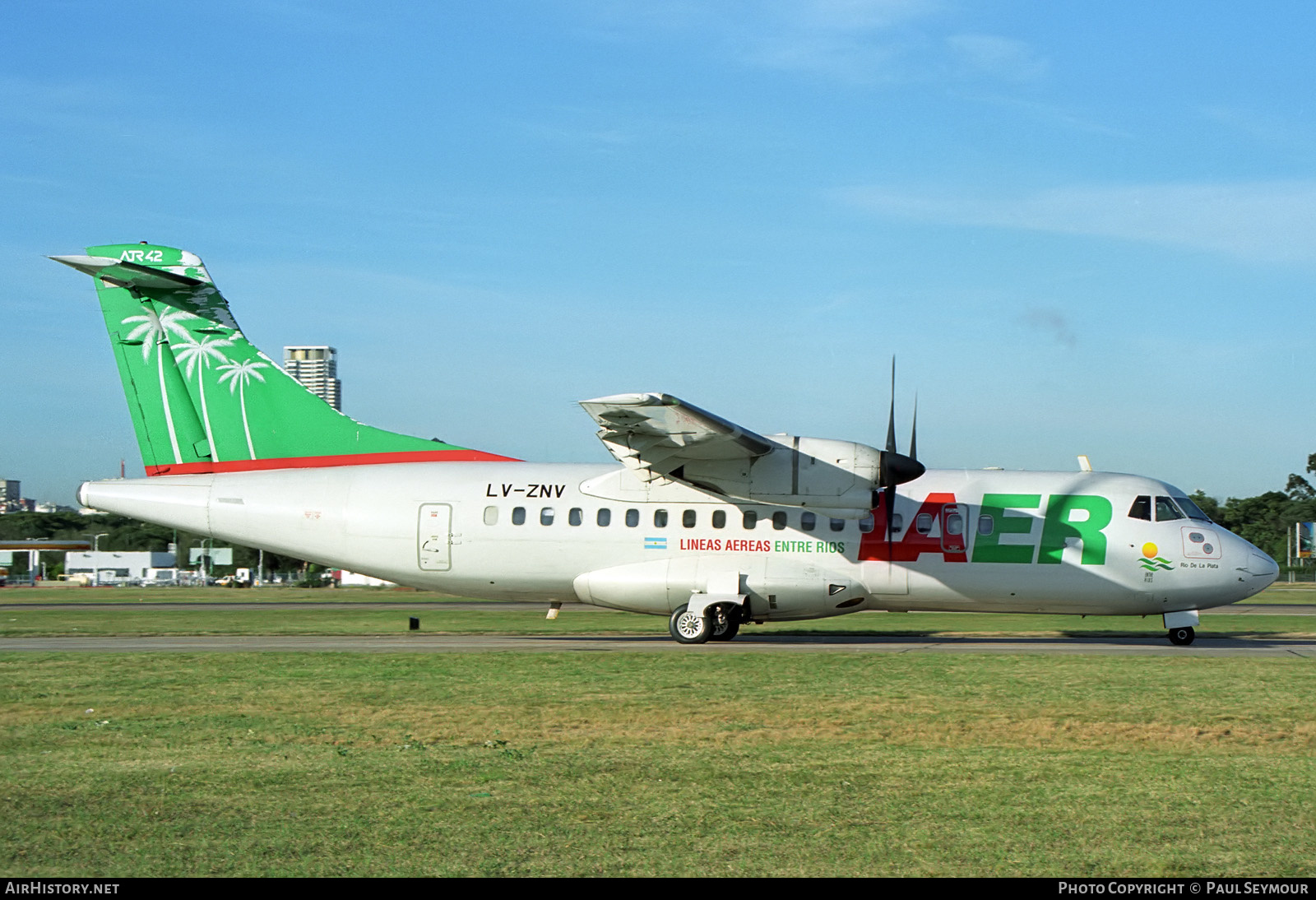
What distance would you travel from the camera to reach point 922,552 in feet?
71.3

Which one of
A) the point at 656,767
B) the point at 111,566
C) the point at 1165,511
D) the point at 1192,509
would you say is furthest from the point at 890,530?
the point at 111,566

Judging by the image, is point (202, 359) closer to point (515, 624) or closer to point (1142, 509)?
point (515, 624)

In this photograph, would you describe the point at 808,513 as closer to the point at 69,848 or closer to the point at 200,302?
the point at 200,302

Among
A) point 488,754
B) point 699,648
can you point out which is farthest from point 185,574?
point 488,754

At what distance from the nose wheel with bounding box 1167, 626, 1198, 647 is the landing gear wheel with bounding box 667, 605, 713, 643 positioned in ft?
29.3

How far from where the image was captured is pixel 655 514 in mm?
22266

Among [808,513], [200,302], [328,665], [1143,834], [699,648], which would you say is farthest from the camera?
[200,302]

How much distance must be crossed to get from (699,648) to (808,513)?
345 centimetres

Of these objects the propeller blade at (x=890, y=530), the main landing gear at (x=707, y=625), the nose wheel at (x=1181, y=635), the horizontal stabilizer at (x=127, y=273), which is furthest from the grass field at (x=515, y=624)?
the horizontal stabilizer at (x=127, y=273)

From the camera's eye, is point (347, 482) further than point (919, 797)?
Yes

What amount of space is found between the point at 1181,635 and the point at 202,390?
65.9ft

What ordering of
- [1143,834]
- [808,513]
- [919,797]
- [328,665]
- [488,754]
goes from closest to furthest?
1. [1143,834]
2. [919,797]
3. [488,754]
4. [328,665]
5. [808,513]

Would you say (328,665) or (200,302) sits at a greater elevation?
(200,302)

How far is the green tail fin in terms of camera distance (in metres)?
23.3
